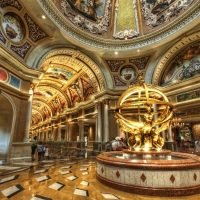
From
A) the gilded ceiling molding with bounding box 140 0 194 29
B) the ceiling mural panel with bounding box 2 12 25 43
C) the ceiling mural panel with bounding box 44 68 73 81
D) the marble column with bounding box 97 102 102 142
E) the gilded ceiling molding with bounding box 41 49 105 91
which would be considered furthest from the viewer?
the ceiling mural panel with bounding box 44 68 73 81

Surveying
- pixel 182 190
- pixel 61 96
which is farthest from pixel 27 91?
pixel 61 96

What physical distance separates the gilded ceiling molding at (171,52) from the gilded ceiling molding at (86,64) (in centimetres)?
436

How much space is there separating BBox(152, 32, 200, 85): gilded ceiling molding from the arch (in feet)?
32.0

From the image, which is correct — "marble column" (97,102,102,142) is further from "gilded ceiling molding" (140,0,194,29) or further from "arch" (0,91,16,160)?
"gilded ceiling molding" (140,0,194,29)

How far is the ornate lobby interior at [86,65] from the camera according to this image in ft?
14.7

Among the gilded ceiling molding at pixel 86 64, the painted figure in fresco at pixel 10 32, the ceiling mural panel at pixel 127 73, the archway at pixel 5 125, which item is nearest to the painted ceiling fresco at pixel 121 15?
the gilded ceiling molding at pixel 86 64

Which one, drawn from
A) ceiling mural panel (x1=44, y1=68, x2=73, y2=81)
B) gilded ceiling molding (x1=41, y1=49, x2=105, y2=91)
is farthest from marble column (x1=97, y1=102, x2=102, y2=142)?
ceiling mural panel (x1=44, y1=68, x2=73, y2=81)

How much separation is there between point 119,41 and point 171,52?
3.90 meters

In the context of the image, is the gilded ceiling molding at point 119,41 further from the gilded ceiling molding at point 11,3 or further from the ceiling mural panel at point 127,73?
the ceiling mural panel at point 127,73

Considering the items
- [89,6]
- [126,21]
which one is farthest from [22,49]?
[126,21]

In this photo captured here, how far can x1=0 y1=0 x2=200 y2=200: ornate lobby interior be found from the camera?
447 cm

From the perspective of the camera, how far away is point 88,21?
1050 cm

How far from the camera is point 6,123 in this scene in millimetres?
6957

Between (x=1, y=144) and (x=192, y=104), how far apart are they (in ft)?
36.7
